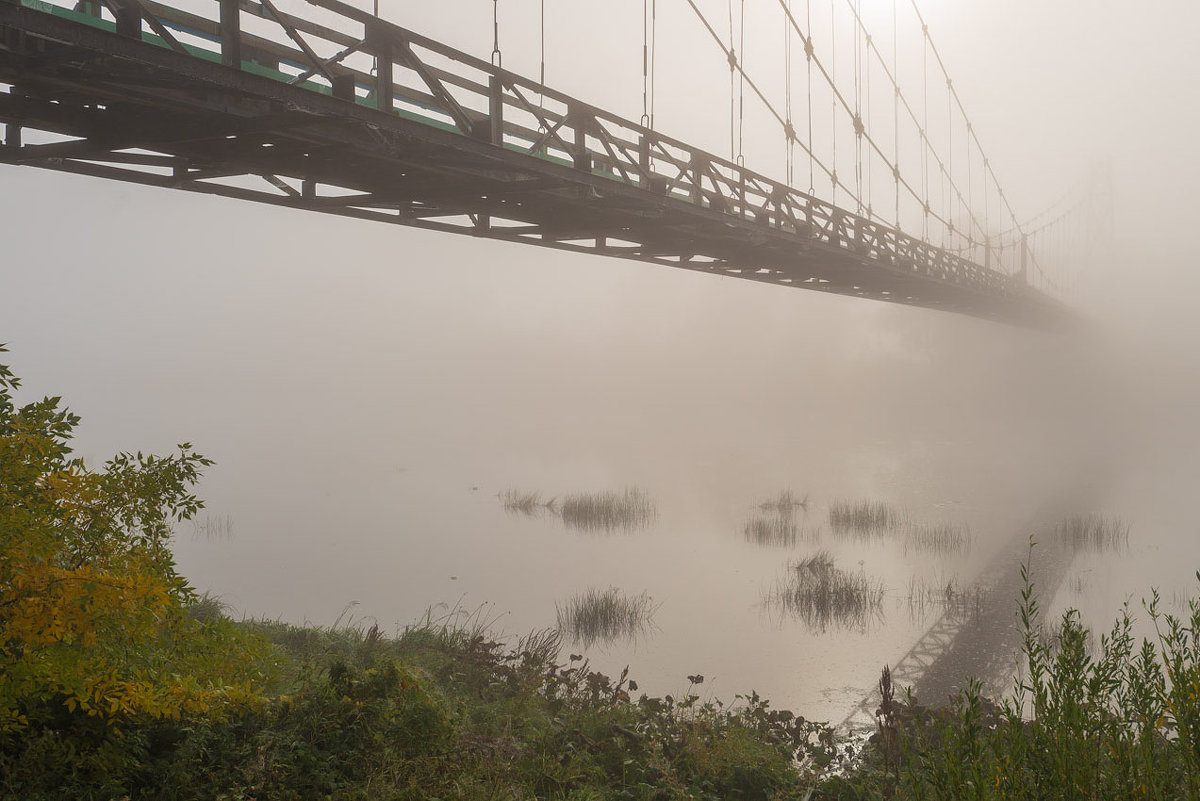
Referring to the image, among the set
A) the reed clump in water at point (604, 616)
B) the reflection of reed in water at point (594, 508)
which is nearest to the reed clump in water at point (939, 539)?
the reflection of reed in water at point (594, 508)

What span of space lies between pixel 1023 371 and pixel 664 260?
6177 cm

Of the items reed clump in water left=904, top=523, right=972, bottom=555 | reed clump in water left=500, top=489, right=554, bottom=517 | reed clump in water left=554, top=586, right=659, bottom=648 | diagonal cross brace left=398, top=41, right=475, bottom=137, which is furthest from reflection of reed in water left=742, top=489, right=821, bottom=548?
diagonal cross brace left=398, top=41, right=475, bottom=137

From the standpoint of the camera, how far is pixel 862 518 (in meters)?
18.9

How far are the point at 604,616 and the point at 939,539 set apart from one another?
9.16 metres

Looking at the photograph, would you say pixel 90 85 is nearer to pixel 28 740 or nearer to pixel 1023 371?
pixel 28 740

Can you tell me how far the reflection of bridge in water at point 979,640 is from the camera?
348 inches

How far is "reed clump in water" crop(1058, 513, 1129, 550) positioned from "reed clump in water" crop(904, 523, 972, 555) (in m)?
2.09

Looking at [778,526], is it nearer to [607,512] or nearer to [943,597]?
[607,512]

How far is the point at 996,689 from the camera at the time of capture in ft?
29.3

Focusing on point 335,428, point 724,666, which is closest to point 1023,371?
point 335,428

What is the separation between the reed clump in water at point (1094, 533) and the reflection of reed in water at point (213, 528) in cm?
1837

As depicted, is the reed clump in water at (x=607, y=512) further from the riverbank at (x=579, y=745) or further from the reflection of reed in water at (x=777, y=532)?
the riverbank at (x=579, y=745)

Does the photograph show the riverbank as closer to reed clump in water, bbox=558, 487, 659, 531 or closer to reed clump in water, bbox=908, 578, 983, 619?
reed clump in water, bbox=908, 578, 983, 619

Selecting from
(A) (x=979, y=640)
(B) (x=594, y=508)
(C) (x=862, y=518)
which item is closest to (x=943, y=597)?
(A) (x=979, y=640)
